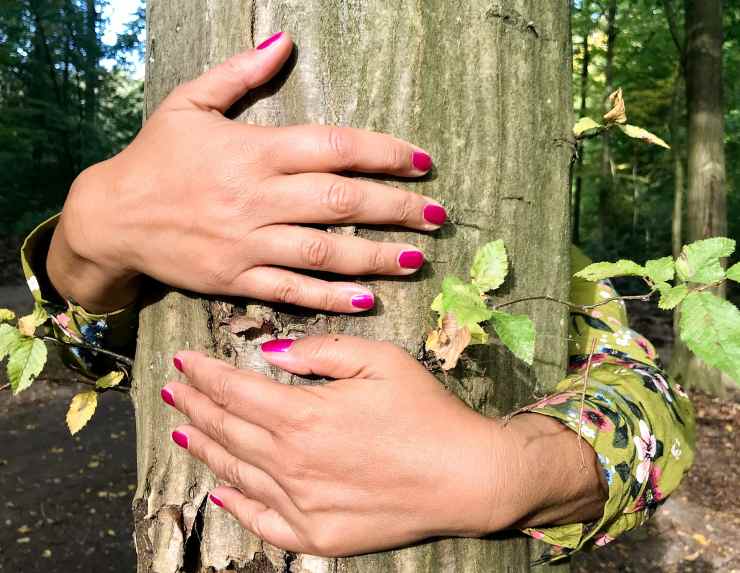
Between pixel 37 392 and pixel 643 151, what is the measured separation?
19.2 metres

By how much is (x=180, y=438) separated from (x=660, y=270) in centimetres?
99

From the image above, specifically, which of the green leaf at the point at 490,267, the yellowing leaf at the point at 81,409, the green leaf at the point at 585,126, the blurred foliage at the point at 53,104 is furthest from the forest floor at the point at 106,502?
the blurred foliage at the point at 53,104

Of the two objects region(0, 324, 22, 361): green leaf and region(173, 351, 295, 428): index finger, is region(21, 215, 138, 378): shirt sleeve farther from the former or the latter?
region(173, 351, 295, 428): index finger

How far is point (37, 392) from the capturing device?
8.78 m

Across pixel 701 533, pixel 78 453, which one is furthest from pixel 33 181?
pixel 701 533

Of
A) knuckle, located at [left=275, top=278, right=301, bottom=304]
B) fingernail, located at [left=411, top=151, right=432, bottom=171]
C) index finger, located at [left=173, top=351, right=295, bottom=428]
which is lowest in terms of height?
index finger, located at [left=173, top=351, right=295, bottom=428]

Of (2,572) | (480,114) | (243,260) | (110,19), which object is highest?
(110,19)

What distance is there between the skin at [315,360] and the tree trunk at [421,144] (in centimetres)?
6

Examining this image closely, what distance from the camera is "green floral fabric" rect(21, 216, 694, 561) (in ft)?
4.06

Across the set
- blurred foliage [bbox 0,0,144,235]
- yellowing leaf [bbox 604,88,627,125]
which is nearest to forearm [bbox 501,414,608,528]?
yellowing leaf [bbox 604,88,627,125]

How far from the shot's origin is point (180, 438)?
4.20ft

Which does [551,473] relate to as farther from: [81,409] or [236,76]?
[81,409]

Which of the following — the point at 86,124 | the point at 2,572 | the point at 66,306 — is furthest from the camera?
the point at 86,124

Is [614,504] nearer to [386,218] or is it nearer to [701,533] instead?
[386,218]
